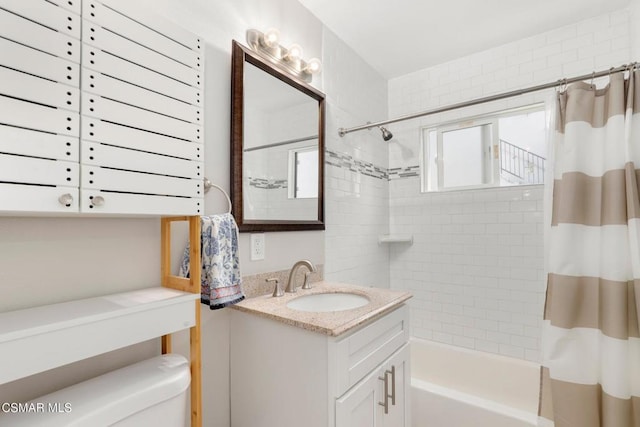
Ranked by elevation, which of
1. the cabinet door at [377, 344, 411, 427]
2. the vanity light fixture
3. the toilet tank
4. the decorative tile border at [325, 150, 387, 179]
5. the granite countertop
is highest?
the vanity light fixture

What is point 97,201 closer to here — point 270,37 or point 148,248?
point 148,248

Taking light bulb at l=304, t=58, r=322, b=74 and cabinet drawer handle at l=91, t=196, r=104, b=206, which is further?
light bulb at l=304, t=58, r=322, b=74

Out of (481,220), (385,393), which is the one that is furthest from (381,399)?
(481,220)

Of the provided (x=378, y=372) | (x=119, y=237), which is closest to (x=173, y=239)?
(x=119, y=237)

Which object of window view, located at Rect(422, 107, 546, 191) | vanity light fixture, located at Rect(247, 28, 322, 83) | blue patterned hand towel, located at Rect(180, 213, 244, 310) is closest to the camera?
blue patterned hand towel, located at Rect(180, 213, 244, 310)

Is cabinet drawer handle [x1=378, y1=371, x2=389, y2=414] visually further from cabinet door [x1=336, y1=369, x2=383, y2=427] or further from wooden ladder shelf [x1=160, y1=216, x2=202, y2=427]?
wooden ladder shelf [x1=160, y1=216, x2=202, y2=427]

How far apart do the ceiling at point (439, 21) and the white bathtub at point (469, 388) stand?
2.30 m

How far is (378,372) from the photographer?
1.30 meters

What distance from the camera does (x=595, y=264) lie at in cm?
134

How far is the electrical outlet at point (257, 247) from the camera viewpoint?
151cm

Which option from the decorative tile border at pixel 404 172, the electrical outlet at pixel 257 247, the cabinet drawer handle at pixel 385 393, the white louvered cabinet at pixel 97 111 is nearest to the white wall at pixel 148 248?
the electrical outlet at pixel 257 247

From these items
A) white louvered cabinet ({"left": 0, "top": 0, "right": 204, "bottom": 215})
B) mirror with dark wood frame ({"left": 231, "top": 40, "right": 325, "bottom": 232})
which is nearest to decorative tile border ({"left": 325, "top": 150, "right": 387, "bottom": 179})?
mirror with dark wood frame ({"left": 231, "top": 40, "right": 325, "bottom": 232})

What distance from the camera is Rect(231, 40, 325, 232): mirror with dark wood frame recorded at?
4.71 feet

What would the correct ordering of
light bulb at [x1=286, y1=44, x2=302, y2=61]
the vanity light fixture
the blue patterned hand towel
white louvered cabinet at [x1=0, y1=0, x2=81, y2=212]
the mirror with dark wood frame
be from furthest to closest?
light bulb at [x1=286, y1=44, x2=302, y2=61] → the vanity light fixture → the mirror with dark wood frame → the blue patterned hand towel → white louvered cabinet at [x1=0, y1=0, x2=81, y2=212]
